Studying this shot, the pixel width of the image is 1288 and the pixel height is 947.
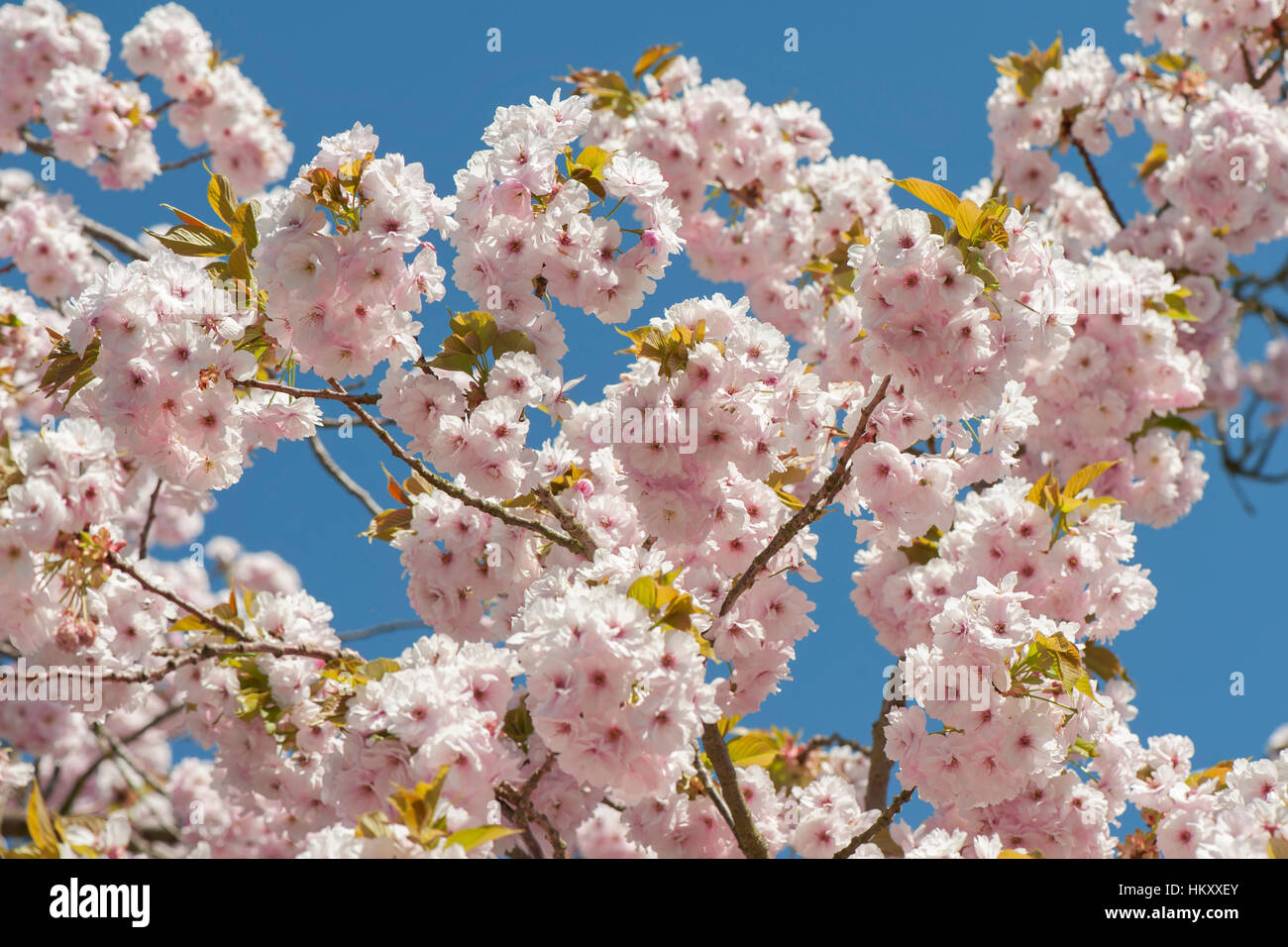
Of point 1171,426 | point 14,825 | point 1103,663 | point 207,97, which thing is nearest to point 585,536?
point 1103,663

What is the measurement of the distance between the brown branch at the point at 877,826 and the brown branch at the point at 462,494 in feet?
4.02

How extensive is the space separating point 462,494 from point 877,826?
5.50ft

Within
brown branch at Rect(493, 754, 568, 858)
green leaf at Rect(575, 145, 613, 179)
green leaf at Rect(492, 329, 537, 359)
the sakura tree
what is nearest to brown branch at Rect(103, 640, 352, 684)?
the sakura tree

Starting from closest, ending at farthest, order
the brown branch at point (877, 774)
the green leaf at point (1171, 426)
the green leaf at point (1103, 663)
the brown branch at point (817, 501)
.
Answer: the brown branch at point (817, 501), the green leaf at point (1103, 663), the brown branch at point (877, 774), the green leaf at point (1171, 426)

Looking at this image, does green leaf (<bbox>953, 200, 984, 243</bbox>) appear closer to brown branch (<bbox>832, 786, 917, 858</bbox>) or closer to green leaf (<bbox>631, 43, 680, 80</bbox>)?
brown branch (<bbox>832, 786, 917, 858</bbox>)

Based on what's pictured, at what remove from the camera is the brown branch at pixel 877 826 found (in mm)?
3449

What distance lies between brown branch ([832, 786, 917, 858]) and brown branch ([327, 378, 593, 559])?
123cm

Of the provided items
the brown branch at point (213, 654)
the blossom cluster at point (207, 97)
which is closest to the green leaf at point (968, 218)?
the brown branch at point (213, 654)

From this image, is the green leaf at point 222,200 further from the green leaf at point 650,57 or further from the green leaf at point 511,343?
the green leaf at point 650,57

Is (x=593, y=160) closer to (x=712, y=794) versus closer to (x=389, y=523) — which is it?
(x=389, y=523)

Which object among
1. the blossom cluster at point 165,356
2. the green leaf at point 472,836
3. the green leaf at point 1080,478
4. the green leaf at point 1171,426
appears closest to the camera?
the green leaf at point 472,836

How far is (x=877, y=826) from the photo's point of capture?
348 centimetres

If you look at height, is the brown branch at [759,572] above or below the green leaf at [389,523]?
below
